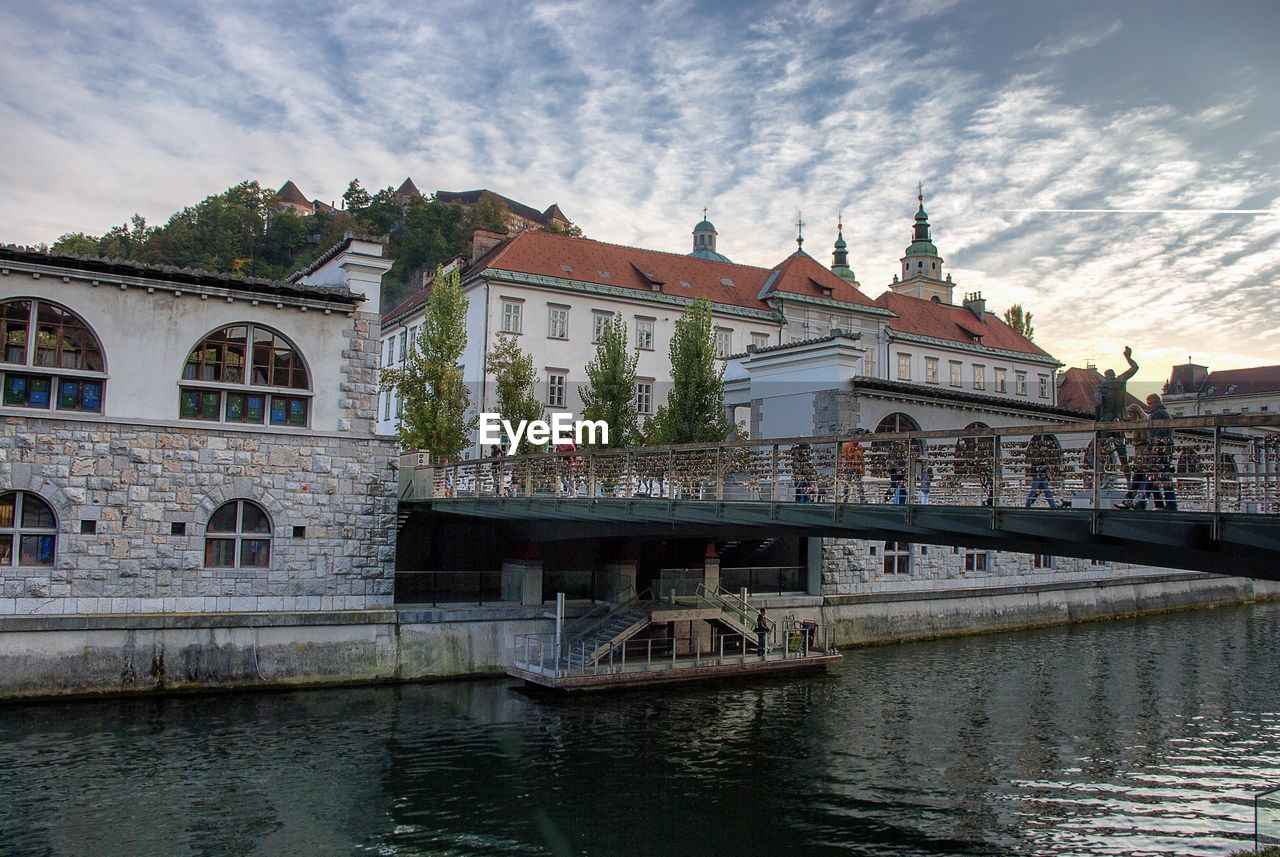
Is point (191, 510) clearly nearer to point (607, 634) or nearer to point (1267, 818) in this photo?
point (607, 634)

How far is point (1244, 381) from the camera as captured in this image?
109 m

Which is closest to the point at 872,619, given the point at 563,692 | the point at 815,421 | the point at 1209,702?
the point at 815,421

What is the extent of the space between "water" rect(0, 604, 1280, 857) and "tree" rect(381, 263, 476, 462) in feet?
38.9

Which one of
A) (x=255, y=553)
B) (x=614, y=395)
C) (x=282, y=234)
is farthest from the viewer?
(x=282, y=234)

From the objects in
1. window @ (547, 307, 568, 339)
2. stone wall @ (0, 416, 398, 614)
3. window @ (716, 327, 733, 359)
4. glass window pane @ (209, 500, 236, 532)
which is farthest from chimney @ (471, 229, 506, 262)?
glass window pane @ (209, 500, 236, 532)

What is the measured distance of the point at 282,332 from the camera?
91.8 feet

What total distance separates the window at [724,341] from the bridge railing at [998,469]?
27.1 metres

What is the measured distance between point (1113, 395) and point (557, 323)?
3443 cm

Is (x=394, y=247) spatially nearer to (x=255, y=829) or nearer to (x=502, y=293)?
(x=502, y=293)

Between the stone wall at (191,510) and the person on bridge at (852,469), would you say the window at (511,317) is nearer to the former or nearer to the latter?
the stone wall at (191,510)

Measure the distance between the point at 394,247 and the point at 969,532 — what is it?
287 ft

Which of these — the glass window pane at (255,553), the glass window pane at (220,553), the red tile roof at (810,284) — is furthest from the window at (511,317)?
the glass window pane at (220,553)

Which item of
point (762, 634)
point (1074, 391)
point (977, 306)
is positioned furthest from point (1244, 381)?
point (762, 634)

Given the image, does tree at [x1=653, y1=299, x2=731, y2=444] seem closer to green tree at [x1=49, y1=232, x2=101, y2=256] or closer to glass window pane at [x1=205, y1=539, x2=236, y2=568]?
glass window pane at [x1=205, y1=539, x2=236, y2=568]
